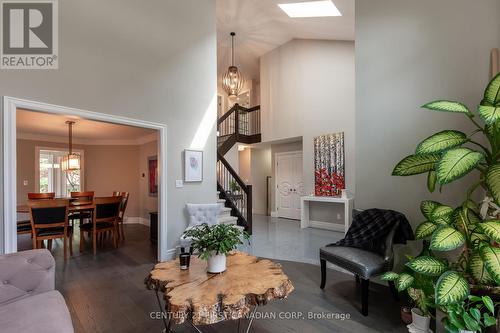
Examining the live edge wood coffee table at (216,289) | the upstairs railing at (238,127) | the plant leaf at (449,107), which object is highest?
the upstairs railing at (238,127)

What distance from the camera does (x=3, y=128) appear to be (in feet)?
8.04

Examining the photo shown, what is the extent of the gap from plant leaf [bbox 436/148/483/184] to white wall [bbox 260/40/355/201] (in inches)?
165

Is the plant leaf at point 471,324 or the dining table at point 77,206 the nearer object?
the plant leaf at point 471,324

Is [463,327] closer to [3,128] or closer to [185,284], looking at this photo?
[185,284]

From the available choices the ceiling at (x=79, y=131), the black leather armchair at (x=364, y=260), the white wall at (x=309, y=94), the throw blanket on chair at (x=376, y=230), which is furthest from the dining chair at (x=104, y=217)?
the white wall at (x=309, y=94)

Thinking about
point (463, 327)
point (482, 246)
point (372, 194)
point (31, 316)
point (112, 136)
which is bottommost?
point (463, 327)

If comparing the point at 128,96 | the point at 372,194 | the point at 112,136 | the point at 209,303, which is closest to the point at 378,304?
the point at 372,194

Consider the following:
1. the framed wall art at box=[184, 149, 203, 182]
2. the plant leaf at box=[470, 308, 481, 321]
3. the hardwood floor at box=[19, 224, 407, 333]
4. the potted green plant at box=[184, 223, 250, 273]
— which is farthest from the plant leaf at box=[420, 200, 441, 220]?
the framed wall art at box=[184, 149, 203, 182]

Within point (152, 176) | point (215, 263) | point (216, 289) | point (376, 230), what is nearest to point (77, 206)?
point (152, 176)

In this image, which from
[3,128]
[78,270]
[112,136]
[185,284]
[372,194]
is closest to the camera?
[185,284]

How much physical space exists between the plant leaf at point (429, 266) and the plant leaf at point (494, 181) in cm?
57

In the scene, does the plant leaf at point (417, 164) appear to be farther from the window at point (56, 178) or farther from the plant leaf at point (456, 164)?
the window at point (56, 178)

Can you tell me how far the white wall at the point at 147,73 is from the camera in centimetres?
292

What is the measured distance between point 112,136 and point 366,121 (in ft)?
21.8
